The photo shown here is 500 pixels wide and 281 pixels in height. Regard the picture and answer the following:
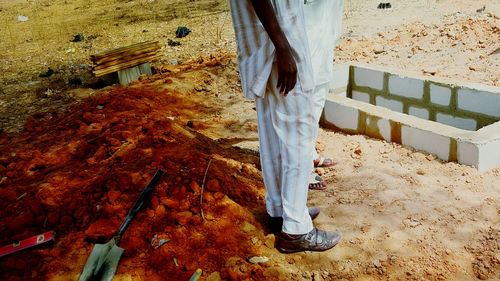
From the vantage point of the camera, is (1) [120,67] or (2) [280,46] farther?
(1) [120,67]

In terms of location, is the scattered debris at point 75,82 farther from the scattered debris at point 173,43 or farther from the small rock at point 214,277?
the small rock at point 214,277

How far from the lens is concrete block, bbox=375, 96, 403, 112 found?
453 cm

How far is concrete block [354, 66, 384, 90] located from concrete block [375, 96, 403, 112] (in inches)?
4.7

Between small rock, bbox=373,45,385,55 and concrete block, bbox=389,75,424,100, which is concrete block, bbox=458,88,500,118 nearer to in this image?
concrete block, bbox=389,75,424,100

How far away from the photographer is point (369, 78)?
4.71m

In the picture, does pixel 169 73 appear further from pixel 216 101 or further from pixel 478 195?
pixel 478 195

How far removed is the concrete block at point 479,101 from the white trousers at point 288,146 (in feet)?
7.22

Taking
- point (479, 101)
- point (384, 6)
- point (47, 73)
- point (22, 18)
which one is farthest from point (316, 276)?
point (22, 18)

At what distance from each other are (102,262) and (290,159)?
46.6 inches

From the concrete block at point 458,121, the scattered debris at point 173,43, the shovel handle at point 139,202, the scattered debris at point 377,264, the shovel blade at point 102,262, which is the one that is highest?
the scattered debris at point 173,43

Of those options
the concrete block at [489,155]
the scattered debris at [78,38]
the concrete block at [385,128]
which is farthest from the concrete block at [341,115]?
the scattered debris at [78,38]

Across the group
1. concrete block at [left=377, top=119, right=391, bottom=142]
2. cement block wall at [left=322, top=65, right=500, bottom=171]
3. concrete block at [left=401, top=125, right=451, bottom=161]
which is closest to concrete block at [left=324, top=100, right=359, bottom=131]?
cement block wall at [left=322, top=65, right=500, bottom=171]

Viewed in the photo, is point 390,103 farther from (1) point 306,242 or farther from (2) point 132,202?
(2) point 132,202

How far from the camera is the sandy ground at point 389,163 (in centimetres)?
245
